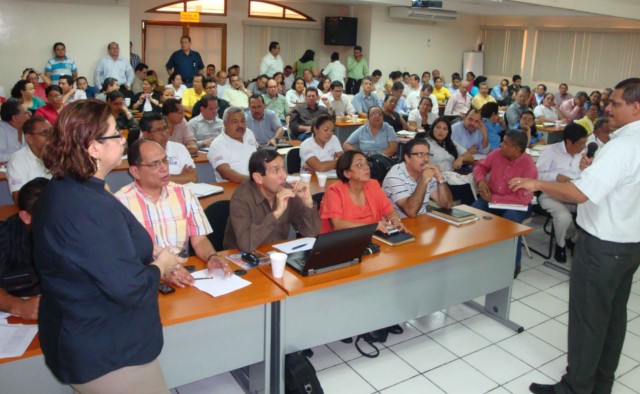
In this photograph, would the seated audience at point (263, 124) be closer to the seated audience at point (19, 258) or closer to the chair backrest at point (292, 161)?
the chair backrest at point (292, 161)

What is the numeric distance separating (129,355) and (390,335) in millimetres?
2303

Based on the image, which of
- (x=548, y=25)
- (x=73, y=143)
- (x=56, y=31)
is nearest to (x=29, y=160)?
(x=73, y=143)

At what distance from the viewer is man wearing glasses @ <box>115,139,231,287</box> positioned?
9.50 feet

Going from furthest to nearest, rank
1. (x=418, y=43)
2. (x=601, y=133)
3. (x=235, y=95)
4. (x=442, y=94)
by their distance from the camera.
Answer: (x=418, y=43)
(x=442, y=94)
(x=235, y=95)
(x=601, y=133)

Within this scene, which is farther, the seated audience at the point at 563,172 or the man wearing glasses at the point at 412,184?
the seated audience at the point at 563,172

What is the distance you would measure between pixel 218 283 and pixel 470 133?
186 inches

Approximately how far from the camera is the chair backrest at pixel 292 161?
538 cm

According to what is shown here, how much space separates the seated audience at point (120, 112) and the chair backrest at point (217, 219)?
335cm

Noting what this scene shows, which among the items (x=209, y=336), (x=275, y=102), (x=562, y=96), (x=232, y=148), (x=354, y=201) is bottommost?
(x=209, y=336)

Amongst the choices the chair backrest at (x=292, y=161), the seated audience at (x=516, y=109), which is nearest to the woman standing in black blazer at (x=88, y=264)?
the chair backrest at (x=292, y=161)

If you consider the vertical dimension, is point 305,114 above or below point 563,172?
above

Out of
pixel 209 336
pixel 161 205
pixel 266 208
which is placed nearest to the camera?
pixel 209 336

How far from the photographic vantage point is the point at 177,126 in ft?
19.6

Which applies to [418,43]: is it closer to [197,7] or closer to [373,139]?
A: [197,7]
